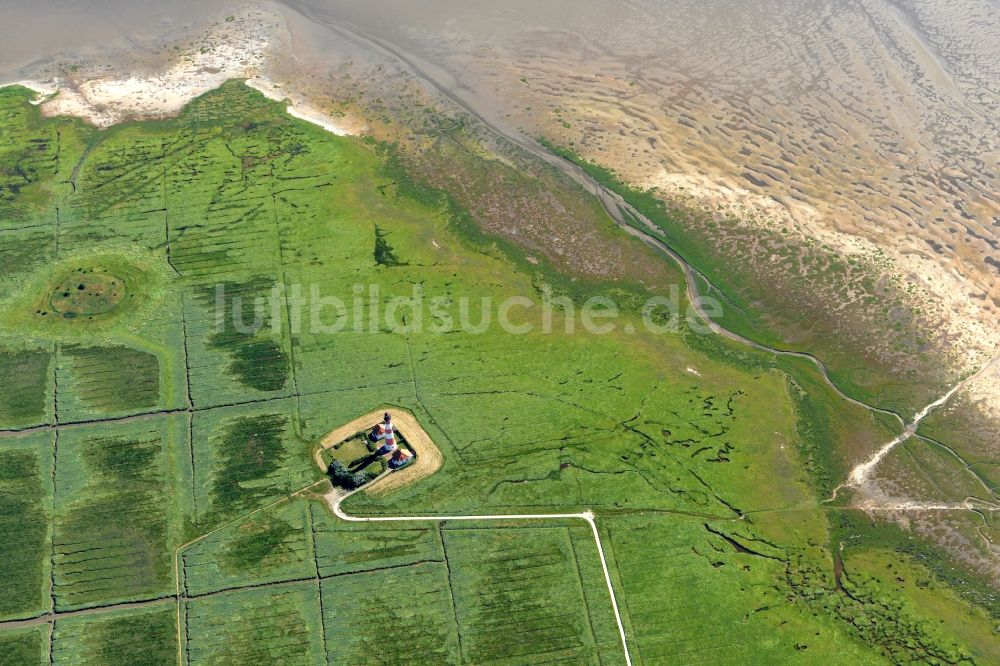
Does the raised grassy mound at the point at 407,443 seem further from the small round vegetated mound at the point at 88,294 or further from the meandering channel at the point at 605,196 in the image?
the meandering channel at the point at 605,196

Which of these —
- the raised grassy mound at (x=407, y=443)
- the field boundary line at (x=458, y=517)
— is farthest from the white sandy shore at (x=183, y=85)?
the field boundary line at (x=458, y=517)

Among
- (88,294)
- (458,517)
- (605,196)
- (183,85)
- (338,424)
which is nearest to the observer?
(458,517)

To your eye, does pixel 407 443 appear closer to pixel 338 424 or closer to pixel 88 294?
pixel 338 424

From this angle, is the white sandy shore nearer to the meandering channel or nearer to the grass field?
the grass field

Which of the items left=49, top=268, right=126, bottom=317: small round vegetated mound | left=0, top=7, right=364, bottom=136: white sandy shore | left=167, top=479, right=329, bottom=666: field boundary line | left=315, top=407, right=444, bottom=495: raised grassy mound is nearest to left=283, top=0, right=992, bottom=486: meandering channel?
left=0, top=7, right=364, bottom=136: white sandy shore

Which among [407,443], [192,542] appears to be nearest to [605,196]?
[407,443]

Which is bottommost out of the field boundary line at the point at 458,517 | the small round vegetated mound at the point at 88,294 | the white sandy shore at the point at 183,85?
the small round vegetated mound at the point at 88,294
